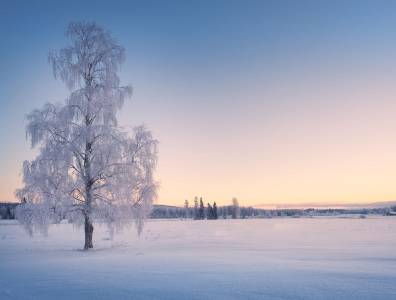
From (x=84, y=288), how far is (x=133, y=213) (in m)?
14.4

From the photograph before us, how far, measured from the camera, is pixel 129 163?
2339 cm

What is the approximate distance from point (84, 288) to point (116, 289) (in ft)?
2.72

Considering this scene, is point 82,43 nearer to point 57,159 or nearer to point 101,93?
point 101,93

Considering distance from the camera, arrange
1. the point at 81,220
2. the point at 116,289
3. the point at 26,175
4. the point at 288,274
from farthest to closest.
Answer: the point at 81,220 → the point at 26,175 → the point at 288,274 → the point at 116,289

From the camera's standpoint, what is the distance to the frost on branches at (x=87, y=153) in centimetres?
2217

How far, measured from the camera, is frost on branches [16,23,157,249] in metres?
22.2

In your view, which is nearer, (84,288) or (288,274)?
(84,288)

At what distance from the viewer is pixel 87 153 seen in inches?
896

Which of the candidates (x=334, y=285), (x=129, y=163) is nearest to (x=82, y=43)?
(x=129, y=163)

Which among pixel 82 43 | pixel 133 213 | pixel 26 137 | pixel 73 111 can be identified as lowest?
pixel 133 213

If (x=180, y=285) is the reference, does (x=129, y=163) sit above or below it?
above

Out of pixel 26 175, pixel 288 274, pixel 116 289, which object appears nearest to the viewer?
pixel 116 289

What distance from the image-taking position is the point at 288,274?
440 inches

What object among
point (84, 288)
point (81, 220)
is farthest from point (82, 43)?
point (84, 288)
